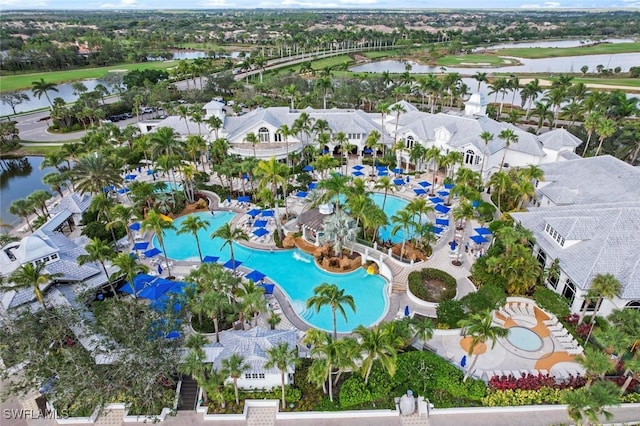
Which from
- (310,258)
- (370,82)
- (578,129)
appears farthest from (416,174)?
(370,82)

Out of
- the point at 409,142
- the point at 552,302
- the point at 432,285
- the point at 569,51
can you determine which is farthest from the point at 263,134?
the point at 569,51

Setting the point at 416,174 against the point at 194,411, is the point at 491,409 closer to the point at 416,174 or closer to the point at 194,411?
the point at 194,411

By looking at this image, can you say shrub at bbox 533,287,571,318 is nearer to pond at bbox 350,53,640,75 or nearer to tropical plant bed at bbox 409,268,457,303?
tropical plant bed at bbox 409,268,457,303

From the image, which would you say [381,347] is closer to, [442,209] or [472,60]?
[442,209]

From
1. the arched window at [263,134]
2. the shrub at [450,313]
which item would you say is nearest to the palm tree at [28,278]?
the shrub at [450,313]

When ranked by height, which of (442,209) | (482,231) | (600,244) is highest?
(600,244)

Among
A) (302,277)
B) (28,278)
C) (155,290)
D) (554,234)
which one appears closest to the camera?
(28,278)

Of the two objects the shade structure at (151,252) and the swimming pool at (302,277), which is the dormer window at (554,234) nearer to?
the swimming pool at (302,277)
